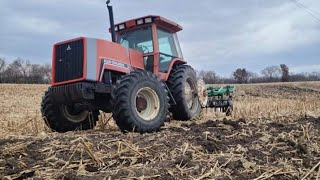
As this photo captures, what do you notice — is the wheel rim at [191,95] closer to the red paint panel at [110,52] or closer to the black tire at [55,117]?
the red paint panel at [110,52]

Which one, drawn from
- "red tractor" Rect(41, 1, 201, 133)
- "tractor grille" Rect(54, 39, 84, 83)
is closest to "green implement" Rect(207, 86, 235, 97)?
"red tractor" Rect(41, 1, 201, 133)

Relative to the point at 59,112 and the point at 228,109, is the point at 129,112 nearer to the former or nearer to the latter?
the point at 59,112

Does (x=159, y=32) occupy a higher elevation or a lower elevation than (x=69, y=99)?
higher

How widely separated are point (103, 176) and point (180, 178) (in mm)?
760

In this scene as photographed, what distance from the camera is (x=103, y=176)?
3.96 metres

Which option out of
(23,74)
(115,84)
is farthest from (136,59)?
(23,74)

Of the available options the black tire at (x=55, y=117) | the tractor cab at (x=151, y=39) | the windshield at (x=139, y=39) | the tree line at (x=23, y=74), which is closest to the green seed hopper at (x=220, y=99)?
the tractor cab at (x=151, y=39)

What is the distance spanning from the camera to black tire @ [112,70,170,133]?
6.93 m

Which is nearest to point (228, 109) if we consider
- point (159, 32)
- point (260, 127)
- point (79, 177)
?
point (159, 32)

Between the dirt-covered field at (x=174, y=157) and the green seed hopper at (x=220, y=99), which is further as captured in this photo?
the green seed hopper at (x=220, y=99)

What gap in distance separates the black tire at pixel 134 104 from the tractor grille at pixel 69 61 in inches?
38.9

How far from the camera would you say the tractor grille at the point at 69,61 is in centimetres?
761

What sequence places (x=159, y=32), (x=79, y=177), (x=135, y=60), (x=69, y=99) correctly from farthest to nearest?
(x=159, y=32)
(x=135, y=60)
(x=69, y=99)
(x=79, y=177)

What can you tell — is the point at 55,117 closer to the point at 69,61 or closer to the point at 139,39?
the point at 69,61
